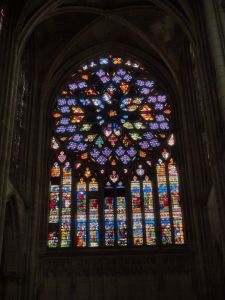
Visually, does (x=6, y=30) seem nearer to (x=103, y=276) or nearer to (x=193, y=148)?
(x=193, y=148)

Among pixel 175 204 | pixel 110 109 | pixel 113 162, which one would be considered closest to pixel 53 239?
pixel 113 162

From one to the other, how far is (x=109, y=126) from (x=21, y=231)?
5823 mm

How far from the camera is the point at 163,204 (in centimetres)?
1742

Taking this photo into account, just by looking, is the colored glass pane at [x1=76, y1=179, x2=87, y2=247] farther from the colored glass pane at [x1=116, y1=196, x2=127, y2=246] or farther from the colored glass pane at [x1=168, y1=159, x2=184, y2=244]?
the colored glass pane at [x1=168, y1=159, x2=184, y2=244]

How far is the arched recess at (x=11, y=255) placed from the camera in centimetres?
1455

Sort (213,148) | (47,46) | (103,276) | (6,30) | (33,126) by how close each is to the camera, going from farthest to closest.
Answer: (47,46) < (33,126) < (103,276) < (6,30) < (213,148)

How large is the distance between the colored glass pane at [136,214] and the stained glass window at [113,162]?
0.11ft

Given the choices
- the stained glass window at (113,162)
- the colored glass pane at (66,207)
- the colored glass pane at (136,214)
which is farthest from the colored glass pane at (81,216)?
the colored glass pane at (136,214)

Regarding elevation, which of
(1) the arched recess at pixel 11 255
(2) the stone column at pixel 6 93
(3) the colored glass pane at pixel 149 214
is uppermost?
(2) the stone column at pixel 6 93

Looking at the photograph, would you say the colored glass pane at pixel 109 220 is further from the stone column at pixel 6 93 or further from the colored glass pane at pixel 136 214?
the stone column at pixel 6 93

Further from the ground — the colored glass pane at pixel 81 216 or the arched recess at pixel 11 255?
the colored glass pane at pixel 81 216

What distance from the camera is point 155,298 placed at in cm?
1562

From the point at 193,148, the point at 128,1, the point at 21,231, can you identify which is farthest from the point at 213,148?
the point at 128,1

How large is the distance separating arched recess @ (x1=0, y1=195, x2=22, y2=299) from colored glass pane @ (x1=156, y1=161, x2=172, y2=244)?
4.98 meters
